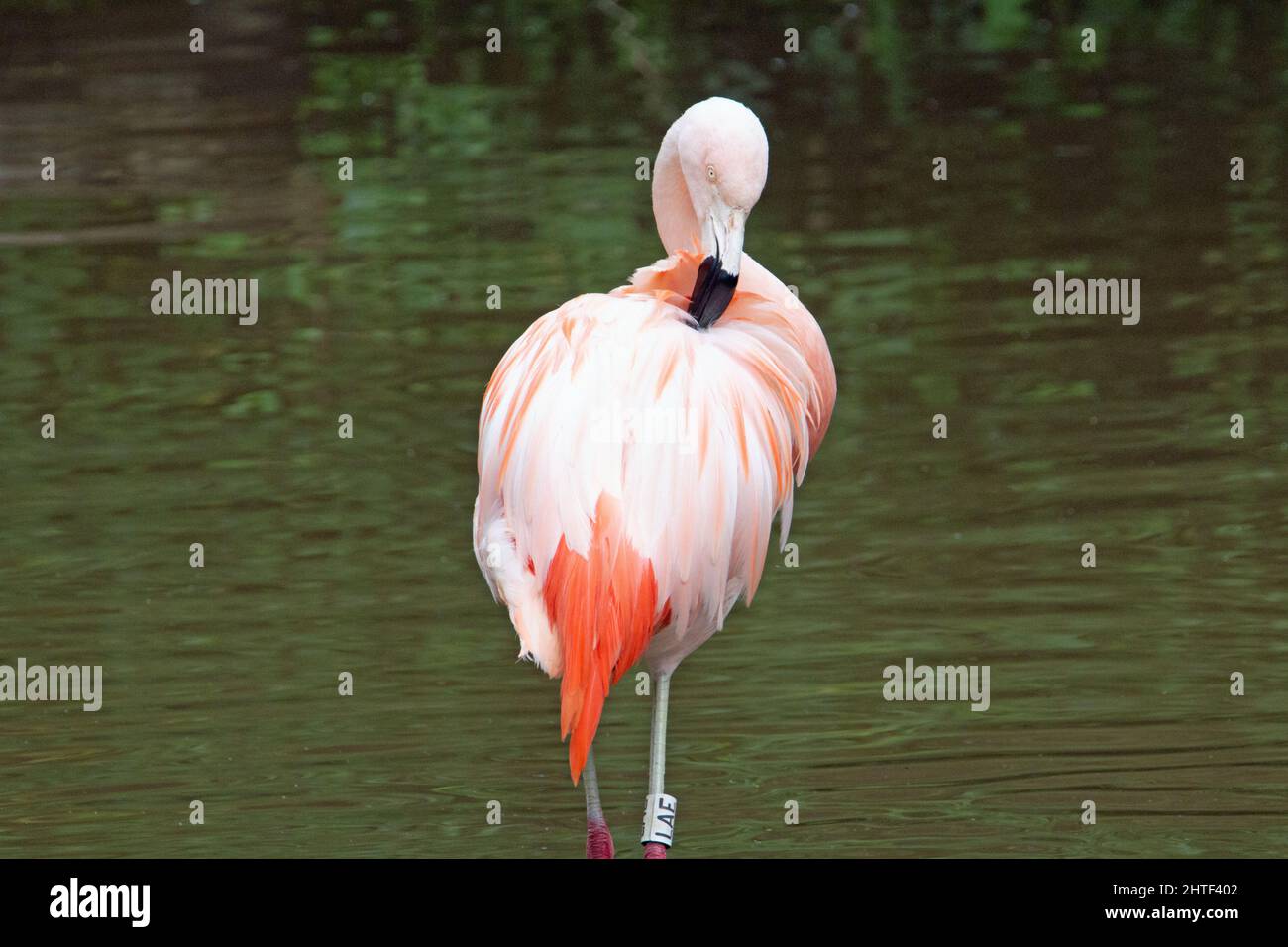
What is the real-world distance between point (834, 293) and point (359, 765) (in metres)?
4.90

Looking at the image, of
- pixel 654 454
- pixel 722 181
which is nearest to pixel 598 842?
pixel 654 454

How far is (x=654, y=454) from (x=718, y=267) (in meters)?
0.63

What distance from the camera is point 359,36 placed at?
17234 millimetres

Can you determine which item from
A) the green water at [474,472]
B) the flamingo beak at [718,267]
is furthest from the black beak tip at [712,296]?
the green water at [474,472]

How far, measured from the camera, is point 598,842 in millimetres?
4895

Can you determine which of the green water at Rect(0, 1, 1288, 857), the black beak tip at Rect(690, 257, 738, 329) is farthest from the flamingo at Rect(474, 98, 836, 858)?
the green water at Rect(0, 1, 1288, 857)

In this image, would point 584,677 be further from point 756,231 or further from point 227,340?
point 756,231

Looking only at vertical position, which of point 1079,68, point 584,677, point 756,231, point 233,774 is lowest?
point 233,774

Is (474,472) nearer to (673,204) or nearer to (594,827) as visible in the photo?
(673,204)

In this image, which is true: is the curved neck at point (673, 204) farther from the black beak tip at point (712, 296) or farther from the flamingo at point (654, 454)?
the black beak tip at point (712, 296)

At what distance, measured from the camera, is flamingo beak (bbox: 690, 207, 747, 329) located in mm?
4988

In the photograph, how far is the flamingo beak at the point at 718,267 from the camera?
499cm

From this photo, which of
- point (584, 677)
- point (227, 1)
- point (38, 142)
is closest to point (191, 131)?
point (38, 142)
